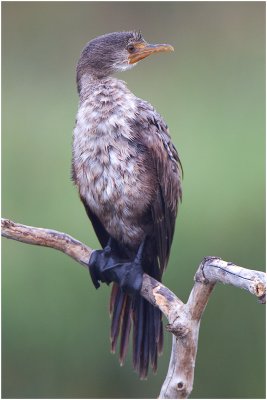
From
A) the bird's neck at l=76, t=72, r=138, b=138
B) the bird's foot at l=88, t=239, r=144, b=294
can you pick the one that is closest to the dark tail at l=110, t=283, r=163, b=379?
the bird's foot at l=88, t=239, r=144, b=294

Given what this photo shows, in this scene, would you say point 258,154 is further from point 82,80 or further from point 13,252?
point 82,80

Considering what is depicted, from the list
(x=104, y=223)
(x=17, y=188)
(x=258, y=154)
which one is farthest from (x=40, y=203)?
(x=104, y=223)

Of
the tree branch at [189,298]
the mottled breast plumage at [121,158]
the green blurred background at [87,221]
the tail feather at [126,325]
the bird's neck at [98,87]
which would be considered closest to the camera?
the tree branch at [189,298]

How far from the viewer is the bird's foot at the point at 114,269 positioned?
3.93m

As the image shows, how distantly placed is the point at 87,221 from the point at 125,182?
2.13m

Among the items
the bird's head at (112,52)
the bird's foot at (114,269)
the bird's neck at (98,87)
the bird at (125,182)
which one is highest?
the bird's head at (112,52)

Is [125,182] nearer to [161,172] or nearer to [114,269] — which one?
[161,172]

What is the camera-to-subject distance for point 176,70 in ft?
23.1

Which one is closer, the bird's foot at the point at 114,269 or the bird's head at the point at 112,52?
the bird's foot at the point at 114,269

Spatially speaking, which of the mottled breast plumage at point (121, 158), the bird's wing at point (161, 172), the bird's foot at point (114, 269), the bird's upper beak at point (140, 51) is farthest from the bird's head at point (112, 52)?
the bird's foot at point (114, 269)

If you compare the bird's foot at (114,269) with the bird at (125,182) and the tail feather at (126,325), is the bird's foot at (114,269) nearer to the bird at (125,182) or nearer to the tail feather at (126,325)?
the bird at (125,182)

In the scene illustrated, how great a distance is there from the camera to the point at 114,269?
160 inches

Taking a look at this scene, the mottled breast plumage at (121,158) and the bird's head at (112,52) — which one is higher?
the bird's head at (112,52)

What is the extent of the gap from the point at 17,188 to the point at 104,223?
7.20 ft
